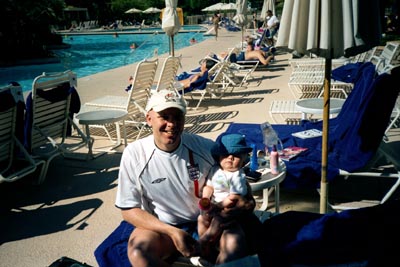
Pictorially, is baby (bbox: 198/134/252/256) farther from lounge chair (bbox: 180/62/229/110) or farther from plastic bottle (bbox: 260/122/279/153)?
lounge chair (bbox: 180/62/229/110)

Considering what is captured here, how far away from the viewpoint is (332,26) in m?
2.67

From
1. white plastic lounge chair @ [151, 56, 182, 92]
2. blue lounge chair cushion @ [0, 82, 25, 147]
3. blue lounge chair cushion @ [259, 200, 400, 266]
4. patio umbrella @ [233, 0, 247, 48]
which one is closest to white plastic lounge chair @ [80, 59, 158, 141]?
white plastic lounge chair @ [151, 56, 182, 92]

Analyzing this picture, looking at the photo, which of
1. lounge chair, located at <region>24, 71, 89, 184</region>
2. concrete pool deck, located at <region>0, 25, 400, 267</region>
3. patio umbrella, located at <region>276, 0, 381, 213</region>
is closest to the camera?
patio umbrella, located at <region>276, 0, 381, 213</region>

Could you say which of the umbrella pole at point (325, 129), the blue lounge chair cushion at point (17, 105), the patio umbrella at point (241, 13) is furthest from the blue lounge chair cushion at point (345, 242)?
the patio umbrella at point (241, 13)

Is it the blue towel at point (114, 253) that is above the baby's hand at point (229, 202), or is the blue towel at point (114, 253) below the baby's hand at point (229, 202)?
below

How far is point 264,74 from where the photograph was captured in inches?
462

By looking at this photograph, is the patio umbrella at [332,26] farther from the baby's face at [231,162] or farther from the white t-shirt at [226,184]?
the white t-shirt at [226,184]

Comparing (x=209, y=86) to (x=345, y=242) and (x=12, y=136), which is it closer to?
(x=12, y=136)

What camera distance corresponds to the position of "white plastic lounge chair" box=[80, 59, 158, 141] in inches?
233

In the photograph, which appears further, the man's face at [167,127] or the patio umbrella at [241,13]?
the patio umbrella at [241,13]

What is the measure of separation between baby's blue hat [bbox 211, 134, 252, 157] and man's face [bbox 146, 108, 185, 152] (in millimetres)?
244

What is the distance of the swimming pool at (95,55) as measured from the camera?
749 inches

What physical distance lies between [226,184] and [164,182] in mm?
358

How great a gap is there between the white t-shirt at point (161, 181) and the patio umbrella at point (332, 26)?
43.1 inches
